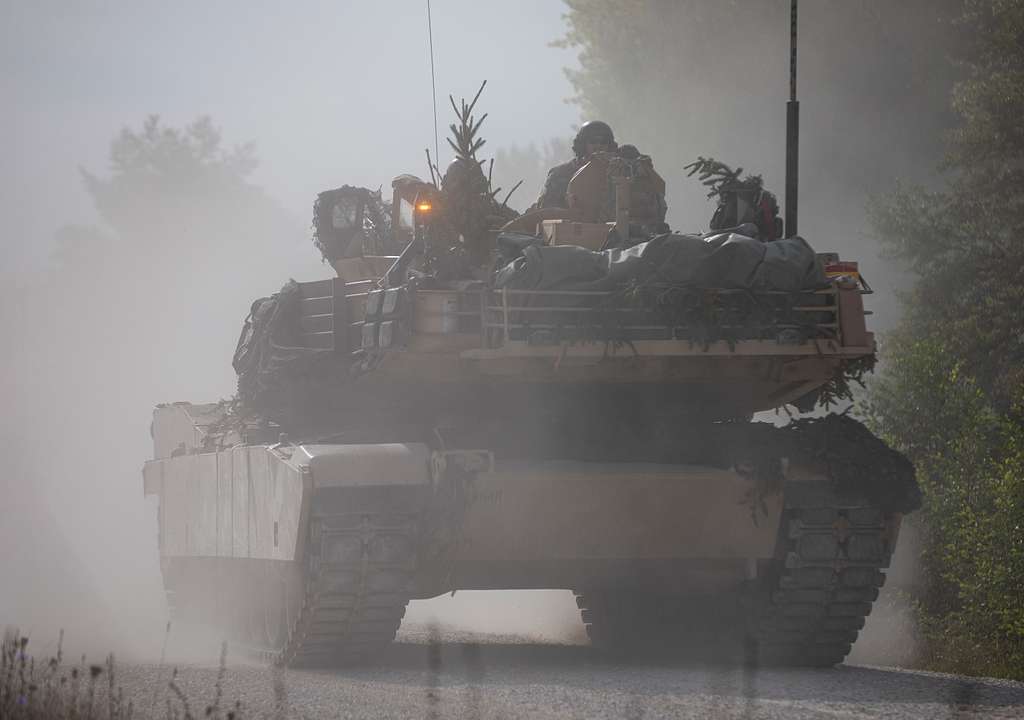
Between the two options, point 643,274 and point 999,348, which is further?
point 999,348

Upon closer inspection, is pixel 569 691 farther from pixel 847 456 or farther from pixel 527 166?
pixel 527 166

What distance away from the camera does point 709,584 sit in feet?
39.3

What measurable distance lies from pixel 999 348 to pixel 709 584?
11.2 m

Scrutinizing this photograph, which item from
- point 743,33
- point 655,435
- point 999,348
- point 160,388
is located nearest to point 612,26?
point 743,33

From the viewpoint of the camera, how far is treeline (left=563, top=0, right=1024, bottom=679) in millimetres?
18484

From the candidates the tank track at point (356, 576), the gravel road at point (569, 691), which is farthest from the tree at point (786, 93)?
the tank track at point (356, 576)

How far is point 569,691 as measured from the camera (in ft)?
32.0

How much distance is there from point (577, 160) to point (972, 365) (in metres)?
10.5

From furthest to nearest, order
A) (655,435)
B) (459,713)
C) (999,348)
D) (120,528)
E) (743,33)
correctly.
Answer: (743,33)
(120,528)
(999,348)
(655,435)
(459,713)

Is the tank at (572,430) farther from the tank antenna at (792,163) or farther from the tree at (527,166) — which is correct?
the tree at (527,166)

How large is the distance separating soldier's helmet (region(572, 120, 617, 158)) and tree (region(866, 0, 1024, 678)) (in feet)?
18.6

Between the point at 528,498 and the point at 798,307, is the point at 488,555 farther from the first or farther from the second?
the point at 798,307

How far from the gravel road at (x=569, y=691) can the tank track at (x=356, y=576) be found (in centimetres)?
28

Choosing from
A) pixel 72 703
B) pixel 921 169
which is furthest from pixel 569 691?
pixel 921 169
